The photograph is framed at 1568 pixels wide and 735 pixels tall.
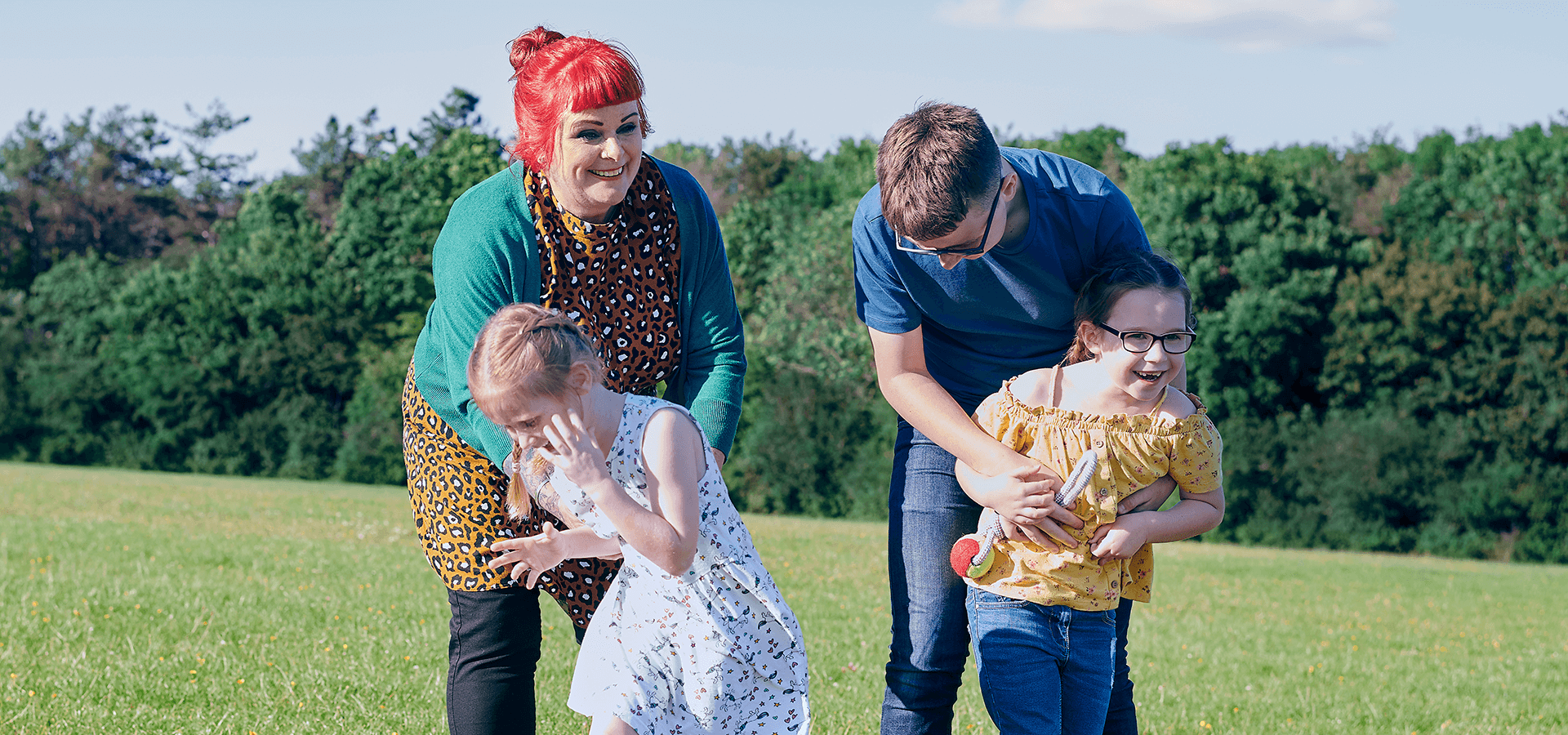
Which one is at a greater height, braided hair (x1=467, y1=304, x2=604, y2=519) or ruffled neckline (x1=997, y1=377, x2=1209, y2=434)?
braided hair (x1=467, y1=304, x2=604, y2=519)

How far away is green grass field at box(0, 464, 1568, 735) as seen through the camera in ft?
17.4

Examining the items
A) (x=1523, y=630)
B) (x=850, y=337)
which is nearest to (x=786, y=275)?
(x=850, y=337)

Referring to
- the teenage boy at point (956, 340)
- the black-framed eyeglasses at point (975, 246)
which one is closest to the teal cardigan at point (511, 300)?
A: the teenage boy at point (956, 340)

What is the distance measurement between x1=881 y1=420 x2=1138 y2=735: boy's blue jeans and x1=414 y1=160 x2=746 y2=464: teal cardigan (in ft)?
1.90

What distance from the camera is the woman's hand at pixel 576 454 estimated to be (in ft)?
8.84

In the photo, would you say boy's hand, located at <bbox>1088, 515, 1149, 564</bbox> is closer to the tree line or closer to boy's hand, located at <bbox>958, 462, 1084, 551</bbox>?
boy's hand, located at <bbox>958, 462, 1084, 551</bbox>

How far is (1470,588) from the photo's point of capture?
52.6 ft

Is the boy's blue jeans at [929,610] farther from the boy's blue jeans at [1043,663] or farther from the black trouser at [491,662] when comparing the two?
the black trouser at [491,662]

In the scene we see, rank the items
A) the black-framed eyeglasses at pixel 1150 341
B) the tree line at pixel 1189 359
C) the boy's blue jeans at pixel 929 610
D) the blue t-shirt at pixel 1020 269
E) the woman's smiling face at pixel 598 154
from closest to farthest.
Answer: the woman's smiling face at pixel 598 154 < the black-framed eyeglasses at pixel 1150 341 < the blue t-shirt at pixel 1020 269 < the boy's blue jeans at pixel 929 610 < the tree line at pixel 1189 359

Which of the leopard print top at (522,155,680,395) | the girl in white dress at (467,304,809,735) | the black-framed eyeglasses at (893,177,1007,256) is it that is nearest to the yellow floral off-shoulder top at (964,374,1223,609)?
the black-framed eyeglasses at (893,177,1007,256)

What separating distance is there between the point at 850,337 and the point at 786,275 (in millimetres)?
3652

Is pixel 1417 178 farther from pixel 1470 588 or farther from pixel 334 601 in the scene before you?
pixel 334 601

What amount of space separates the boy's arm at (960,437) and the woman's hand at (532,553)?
3.08 feet

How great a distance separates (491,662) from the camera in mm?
3312
